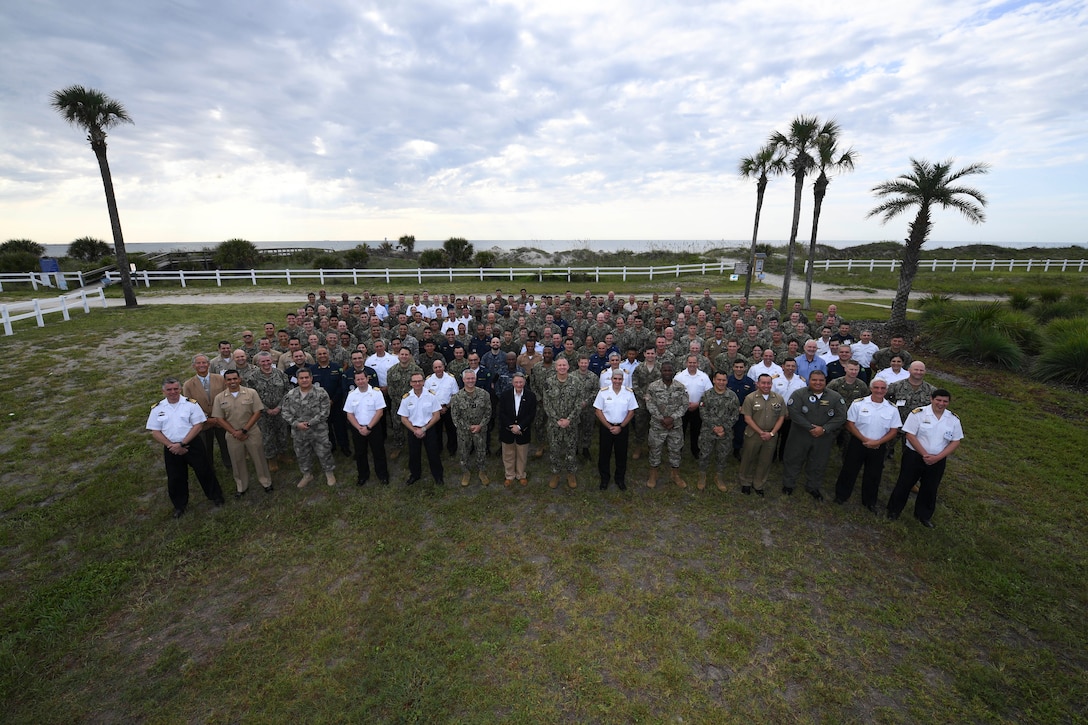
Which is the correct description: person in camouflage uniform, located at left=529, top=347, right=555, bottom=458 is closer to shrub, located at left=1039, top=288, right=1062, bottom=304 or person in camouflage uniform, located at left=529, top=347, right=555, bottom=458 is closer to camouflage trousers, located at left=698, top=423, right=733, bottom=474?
camouflage trousers, located at left=698, top=423, right=733, bottom=474

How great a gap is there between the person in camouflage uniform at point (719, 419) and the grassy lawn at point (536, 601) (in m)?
0.42

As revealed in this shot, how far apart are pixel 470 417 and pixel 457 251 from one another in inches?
1287

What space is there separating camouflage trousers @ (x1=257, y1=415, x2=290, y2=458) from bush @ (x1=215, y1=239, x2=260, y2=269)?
34.0 m

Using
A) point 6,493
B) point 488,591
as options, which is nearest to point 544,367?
point 488,591

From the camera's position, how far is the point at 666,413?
6.82 meters

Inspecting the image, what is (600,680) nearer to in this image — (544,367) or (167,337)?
(544,367)

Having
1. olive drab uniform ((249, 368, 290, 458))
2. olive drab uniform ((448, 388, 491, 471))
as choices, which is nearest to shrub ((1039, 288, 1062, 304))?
olive drab uniform ((448, 388, 491, 471))

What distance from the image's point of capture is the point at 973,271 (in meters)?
A: 34.0

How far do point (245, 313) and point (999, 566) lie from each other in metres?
23.8

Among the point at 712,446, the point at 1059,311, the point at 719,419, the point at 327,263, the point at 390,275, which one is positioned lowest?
the point at 712,446

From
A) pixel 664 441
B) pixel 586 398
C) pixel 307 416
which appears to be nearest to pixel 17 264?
pixel 307 416

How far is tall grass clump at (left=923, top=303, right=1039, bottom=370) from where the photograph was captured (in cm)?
1223

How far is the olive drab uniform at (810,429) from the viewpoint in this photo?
251 inches

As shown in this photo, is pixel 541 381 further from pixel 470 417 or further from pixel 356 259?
pixel 356 259
